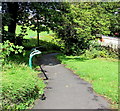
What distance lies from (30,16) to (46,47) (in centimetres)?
733

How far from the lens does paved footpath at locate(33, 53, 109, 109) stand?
488 centimetres

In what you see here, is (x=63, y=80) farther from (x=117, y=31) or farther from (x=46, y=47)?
(x=117, y=31)

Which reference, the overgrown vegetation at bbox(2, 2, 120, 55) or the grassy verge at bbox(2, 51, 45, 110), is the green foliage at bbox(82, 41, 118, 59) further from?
the grassy verge at bbox(2, 51, 45, 110)

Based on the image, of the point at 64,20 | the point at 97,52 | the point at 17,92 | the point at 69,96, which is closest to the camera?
the point at 17,92

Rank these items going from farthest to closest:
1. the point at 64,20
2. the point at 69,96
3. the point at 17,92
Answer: the point at 64,20
the point at 69,96
the point at 17,92

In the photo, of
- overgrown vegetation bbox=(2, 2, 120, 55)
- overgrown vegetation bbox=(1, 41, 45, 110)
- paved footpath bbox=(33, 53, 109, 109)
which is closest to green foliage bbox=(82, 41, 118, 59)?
overgrown vegetation bbox=(2, 2, 120, 55)

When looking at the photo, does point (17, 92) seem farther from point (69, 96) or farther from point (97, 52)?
point (97, 52)

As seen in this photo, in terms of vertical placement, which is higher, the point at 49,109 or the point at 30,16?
the point at 30,16

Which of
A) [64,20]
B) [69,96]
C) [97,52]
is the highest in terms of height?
[64,20]

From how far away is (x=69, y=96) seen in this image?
5.52 meters

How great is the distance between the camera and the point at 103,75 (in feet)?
25.1

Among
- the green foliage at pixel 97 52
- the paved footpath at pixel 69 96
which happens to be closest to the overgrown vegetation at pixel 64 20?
the green foliage at pixel 97 52

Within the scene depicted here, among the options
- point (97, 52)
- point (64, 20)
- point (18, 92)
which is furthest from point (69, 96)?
point (97, 52)

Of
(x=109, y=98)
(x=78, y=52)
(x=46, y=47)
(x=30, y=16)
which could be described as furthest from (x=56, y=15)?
(x=46, y=47)
